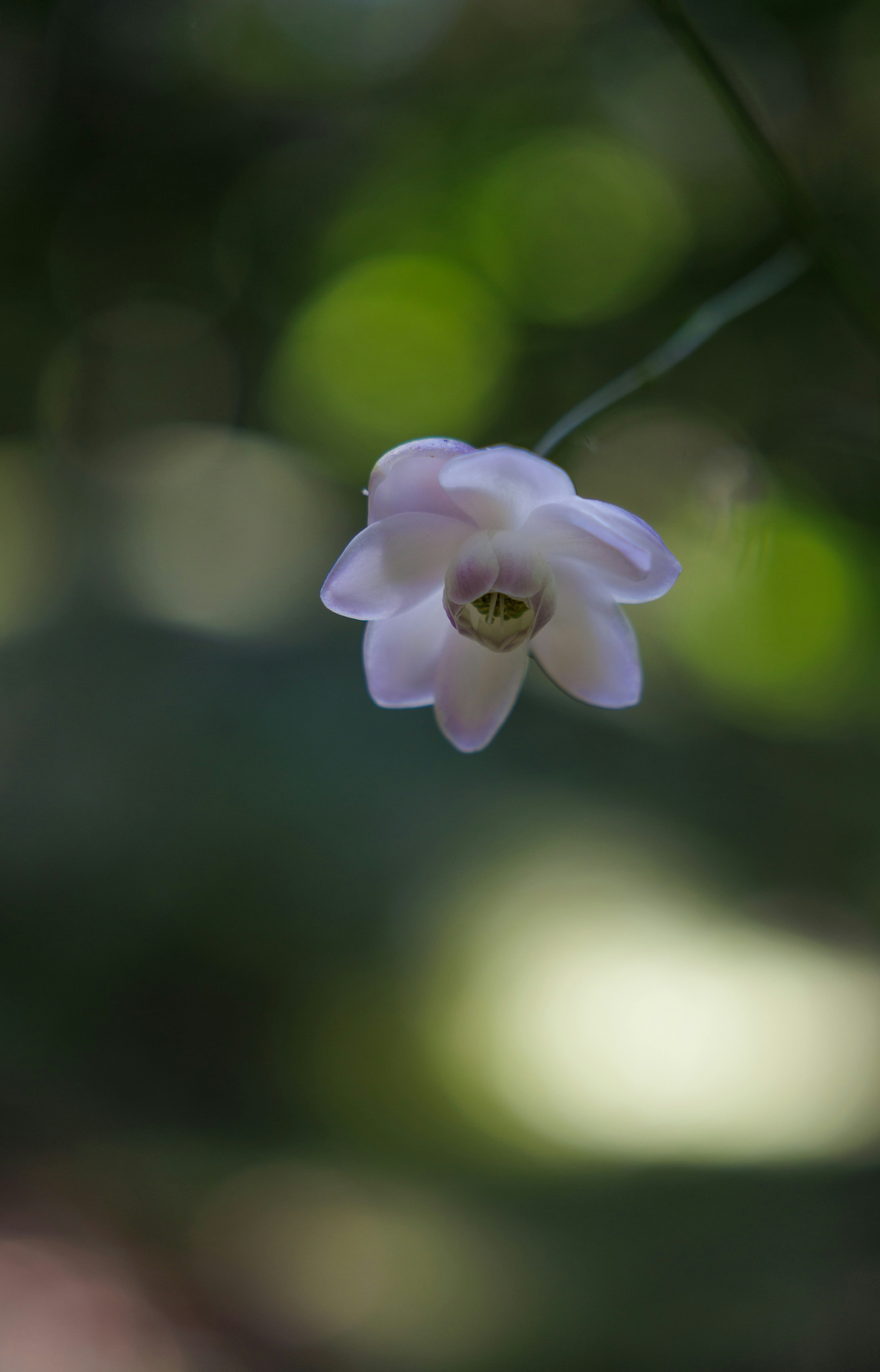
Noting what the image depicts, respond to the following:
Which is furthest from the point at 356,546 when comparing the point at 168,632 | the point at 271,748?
the point at 168,632

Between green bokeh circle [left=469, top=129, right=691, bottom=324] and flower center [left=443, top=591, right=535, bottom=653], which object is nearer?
flower center [left=443, top=591, right=535, bottom=653]

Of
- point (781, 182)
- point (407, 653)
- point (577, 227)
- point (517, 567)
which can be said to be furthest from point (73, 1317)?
point (577, 227)

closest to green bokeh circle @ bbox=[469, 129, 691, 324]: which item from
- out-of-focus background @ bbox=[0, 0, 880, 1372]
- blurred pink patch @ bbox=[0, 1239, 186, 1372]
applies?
out-of-focus background @ bbox=[0, 0, 880, 1372]

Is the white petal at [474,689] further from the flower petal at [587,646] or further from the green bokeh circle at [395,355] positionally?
the green bokeh circle at [395,355]

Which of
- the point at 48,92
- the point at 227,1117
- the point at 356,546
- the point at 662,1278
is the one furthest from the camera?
the point at 48,92

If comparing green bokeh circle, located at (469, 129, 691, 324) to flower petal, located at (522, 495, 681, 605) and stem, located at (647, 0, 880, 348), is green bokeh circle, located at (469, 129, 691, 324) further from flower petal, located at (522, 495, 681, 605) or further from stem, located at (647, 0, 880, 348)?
flower petal, located at (522, 495, 681, 605)

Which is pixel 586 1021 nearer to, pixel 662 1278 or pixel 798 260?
pixel 662 1278
